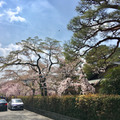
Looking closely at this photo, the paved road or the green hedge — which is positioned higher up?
the green hedge

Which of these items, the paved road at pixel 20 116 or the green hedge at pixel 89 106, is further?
the paved road at pixel 20 116

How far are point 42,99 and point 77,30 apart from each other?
954 cm

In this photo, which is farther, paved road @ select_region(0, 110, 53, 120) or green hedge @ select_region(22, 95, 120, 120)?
paved road @ select_region(0, 110, 53, 120)

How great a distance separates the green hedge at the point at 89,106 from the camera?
7832mm

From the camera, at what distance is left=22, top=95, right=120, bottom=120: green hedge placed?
783cm

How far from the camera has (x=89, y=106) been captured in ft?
31.4

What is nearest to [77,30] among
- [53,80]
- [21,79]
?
[53,80]

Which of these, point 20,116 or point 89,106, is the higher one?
point 89,106

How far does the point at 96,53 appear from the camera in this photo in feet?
43.0

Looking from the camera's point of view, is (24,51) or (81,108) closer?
(81,108)

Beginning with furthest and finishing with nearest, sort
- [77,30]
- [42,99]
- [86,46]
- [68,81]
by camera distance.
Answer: [42,99] < [68,81] < [86,46] < [77,30]

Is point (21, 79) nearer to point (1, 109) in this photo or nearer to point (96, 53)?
point (1, 109)

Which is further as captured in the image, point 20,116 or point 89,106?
point 20,116

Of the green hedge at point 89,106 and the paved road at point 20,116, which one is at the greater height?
the green hedge at point 89,106
